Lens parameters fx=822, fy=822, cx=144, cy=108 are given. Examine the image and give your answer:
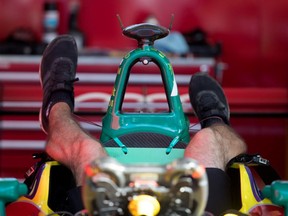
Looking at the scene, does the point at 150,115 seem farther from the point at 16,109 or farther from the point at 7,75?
the point at 7,75

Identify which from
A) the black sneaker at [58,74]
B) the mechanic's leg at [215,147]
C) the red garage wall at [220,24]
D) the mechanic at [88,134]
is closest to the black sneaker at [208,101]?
the mechanic at [88,134]

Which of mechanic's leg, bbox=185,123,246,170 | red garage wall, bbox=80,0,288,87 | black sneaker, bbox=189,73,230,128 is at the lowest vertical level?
mechanic's leg, bbox=185,123,246,170

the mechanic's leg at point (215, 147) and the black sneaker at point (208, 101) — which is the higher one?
the black sneaker at point (208, 101)

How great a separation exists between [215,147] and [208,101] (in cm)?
55

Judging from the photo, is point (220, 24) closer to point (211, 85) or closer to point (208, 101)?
point (211, 85)

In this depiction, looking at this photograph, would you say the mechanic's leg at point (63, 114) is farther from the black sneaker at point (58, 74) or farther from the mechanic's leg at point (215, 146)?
the mechanic's leg at point (215, 146)

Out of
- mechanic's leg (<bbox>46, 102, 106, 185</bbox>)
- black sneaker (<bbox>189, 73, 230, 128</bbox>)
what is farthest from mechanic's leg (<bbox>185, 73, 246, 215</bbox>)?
mechanic's leg (<bbox>46, 102, 106, 185</bbox>)

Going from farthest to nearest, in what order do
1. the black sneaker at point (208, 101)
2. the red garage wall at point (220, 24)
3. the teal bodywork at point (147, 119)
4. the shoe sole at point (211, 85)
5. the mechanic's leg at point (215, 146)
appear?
the red garage wall at point (220, 24)
the shoe sole at point (211, 85)
the black sneaker at point (208, 101)
the teal bodywork at point (147, 119)
the mechanic's leg at point (215, 146)

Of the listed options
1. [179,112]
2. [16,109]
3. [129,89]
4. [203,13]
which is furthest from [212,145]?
[203,13]

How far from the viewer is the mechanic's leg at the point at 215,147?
A: 2201 mm

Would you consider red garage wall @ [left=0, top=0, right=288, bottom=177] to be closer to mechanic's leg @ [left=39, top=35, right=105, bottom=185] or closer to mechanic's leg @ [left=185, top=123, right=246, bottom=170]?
mechanic's leg @ [left=39, top=35, right=105, bottom=185]

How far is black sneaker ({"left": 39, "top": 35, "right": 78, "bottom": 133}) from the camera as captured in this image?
2.70 metres

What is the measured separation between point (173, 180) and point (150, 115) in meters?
0.77

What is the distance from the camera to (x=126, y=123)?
7.84ft
